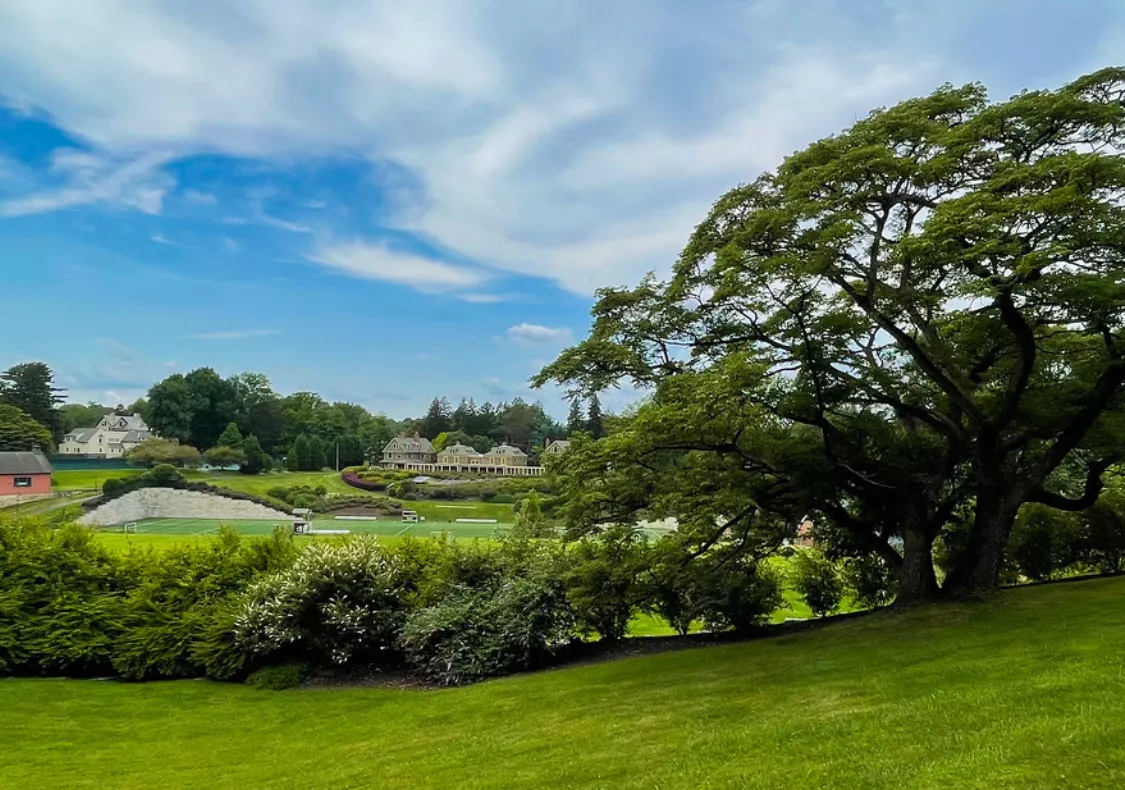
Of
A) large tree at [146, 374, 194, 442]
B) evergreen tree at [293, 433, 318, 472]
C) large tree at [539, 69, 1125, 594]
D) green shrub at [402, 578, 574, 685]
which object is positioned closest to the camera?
large tree at [539, 69, 1125, 594]

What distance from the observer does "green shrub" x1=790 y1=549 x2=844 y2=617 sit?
13430mm

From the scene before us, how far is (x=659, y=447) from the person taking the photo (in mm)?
9352

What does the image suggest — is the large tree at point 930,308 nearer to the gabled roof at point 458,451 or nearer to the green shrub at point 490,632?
the green shrub at point 490,632

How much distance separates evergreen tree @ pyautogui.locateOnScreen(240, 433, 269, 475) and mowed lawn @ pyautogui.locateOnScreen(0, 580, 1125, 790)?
65.2 meters

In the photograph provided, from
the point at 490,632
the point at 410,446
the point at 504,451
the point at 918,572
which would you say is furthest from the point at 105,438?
the point at 918,572

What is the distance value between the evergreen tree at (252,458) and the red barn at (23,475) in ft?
70.5

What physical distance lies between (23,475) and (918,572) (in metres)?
58.1

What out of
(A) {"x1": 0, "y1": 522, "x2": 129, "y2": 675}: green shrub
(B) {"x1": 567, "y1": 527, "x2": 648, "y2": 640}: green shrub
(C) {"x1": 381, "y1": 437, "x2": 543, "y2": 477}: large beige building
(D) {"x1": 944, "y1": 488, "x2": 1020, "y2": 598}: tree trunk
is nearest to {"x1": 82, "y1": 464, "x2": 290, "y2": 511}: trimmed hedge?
(C) {"x1": 381, "y1": 437, "x2": 543, "y2": 477}: large beige building

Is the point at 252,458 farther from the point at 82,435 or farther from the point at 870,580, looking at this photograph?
the point at 870,580

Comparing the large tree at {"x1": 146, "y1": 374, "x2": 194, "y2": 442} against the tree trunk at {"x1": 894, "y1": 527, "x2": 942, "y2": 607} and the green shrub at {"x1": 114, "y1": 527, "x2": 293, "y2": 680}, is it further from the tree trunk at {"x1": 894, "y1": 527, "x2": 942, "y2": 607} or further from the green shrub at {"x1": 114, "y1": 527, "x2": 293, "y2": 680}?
the tree trunk at {"x1": 894, "y1": 527, "x2": 942, "y2": 607}

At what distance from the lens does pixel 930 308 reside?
9.80m

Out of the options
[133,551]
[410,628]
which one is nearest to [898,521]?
[410,628]

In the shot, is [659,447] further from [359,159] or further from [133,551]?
[359,159]

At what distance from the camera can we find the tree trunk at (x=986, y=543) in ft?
34.5
